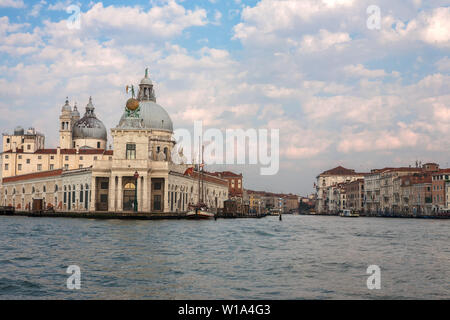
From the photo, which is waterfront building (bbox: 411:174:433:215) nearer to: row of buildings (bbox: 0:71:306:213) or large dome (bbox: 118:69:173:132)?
row of buildings (bbox: 0:71:306:213)

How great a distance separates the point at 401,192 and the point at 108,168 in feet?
227

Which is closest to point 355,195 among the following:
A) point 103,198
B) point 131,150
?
point 103,198

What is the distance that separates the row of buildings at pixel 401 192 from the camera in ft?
338

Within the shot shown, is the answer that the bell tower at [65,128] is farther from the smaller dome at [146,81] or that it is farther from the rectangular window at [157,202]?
the rectangular window at [157,202]

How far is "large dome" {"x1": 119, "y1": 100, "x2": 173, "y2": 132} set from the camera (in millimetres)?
91562

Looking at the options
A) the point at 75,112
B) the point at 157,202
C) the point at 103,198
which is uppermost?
the point at 75,112

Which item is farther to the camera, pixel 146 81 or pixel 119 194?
pixel 146 81

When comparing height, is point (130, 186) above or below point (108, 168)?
below

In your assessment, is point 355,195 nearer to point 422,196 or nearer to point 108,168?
point 422,196

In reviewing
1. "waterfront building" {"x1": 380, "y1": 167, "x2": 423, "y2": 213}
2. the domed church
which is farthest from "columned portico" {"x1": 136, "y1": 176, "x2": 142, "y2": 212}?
"waterfront building" {"x1": 380, "y1": 167, "x2": 423, "y2": 213}

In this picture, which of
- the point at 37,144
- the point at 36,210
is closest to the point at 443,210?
the point at 36,210

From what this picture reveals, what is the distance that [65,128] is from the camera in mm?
118500

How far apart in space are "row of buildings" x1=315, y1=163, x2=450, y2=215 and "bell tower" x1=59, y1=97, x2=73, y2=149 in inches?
2703
